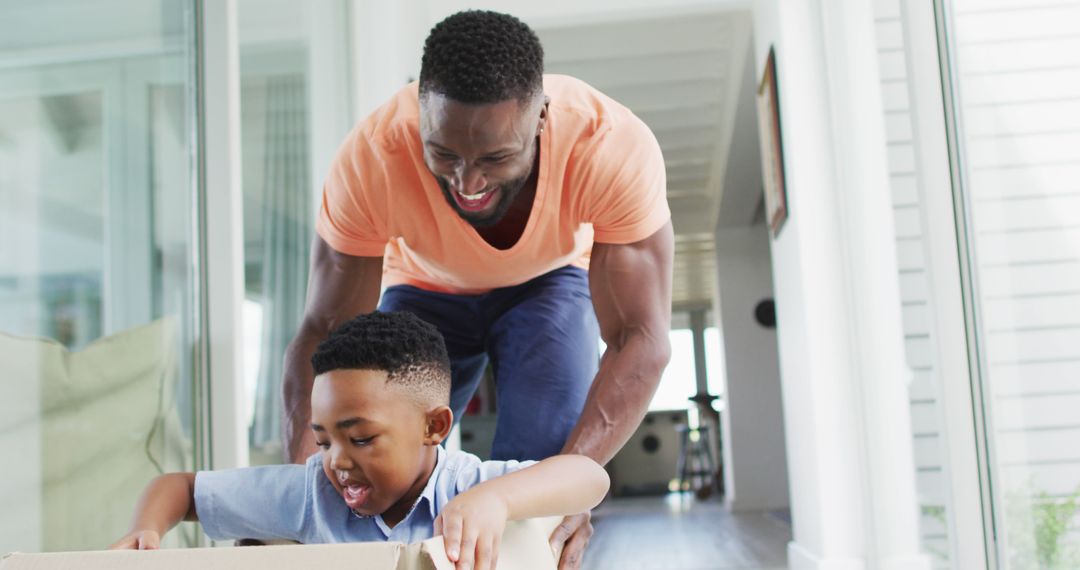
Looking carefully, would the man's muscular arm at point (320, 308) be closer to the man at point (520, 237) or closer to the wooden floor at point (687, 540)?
the man at point (520, 237)

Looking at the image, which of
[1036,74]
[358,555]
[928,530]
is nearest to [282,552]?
[358,555]

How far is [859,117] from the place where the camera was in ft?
10.0

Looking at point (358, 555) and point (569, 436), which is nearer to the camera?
point (358, 555)

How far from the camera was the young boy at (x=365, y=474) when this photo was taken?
1.04 metres

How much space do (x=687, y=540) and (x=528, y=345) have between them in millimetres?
3628

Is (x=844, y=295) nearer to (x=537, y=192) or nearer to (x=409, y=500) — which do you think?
(x=537, y=192)

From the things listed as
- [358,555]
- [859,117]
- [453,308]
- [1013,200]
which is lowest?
[358,555]

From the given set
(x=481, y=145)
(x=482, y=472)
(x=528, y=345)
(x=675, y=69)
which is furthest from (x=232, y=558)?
(x=675, y=69)

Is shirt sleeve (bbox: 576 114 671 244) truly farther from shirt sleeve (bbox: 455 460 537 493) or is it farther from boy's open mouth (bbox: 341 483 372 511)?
boy's open mouth (bbox: 341 483 372 511)

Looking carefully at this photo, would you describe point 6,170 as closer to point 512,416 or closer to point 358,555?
point 512,416

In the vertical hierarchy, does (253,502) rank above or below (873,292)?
below

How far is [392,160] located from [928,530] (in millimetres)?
2105

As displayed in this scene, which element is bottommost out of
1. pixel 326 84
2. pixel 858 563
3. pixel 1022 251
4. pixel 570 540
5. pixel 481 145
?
pixel 858 563

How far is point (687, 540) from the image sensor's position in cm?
491
